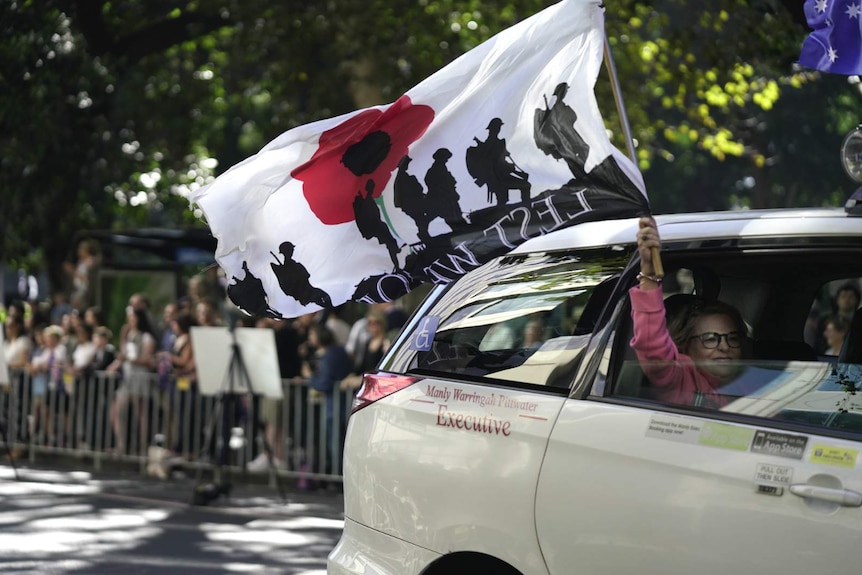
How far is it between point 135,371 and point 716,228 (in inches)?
441

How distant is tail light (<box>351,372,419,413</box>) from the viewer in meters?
4.66

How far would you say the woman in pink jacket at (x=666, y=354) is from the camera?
12.5 ft

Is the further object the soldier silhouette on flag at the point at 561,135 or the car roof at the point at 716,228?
the soldier silhouette on flag at the point at 561,135

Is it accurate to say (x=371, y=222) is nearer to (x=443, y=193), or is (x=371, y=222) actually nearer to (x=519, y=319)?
(x=443, y=193)

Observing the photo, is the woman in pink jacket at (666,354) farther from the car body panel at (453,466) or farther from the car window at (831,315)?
the car window at (831,315)

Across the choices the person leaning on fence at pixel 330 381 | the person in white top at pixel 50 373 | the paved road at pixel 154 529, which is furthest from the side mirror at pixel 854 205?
the person in white top at pixel 50 373

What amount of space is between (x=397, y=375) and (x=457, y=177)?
689 mm

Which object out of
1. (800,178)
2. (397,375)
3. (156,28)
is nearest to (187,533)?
(397,375)

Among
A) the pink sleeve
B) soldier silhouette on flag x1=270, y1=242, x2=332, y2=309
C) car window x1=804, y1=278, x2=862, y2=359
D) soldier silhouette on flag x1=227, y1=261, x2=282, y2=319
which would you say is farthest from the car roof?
soldier silhouette on flag x1=227, y1=261, x2=282, y2=319

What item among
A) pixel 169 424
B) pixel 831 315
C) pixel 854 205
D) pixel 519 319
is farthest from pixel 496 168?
pixel 169 424

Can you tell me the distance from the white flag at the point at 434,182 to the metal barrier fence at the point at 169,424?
685 centimetres

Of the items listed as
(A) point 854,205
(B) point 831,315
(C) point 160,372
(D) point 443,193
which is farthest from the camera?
(C) point 160,372

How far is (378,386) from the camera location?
4.77 m

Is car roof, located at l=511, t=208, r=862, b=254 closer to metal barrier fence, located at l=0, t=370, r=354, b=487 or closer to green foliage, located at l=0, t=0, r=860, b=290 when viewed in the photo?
metal barrier fence, located at l=0, t=370, r=354, b=487
